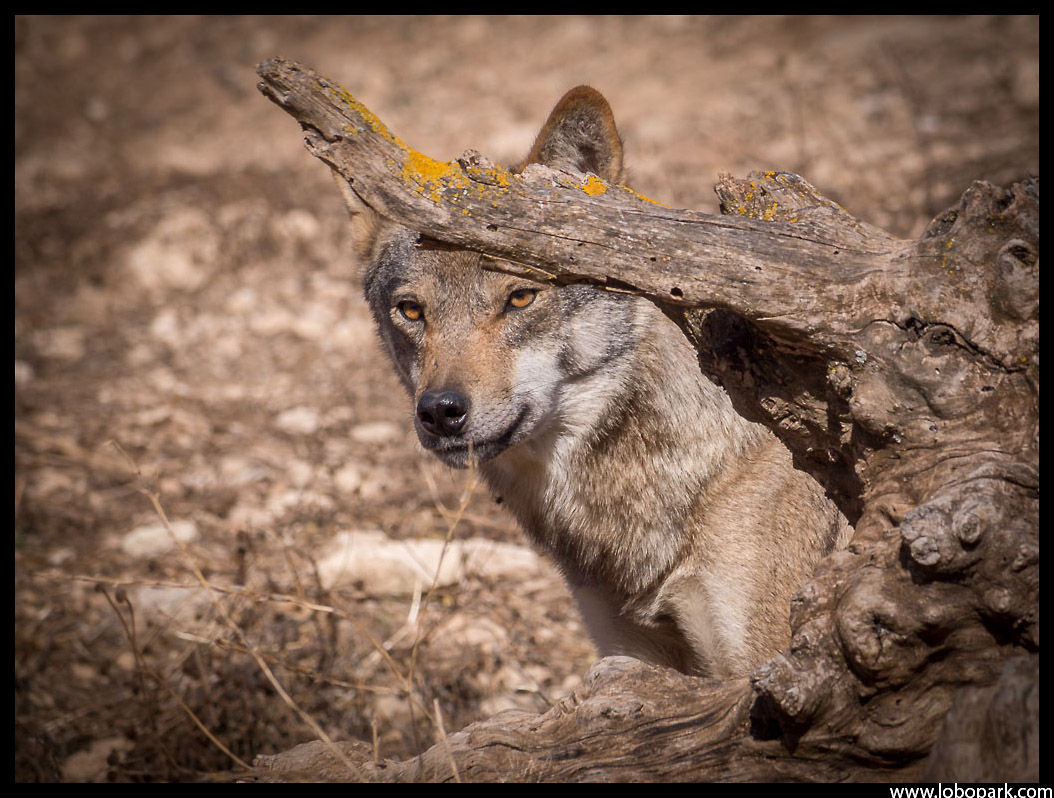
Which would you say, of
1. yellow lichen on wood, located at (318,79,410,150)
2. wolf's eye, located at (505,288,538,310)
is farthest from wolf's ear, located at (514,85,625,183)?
yellow lichen on wood, located at (318,79,410,150)

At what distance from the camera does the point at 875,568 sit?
7.12ft

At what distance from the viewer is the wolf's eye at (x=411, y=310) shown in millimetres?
3775

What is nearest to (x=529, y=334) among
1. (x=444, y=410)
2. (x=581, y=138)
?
(x=444, y=410)

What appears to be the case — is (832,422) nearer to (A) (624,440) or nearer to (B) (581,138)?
(A) (624,440)

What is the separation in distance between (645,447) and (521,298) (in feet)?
2.50

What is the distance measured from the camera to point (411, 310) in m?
3.81

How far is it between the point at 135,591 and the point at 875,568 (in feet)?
13.5

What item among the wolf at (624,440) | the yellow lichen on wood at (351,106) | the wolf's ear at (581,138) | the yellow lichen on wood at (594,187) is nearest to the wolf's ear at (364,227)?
the wolf at (624,440)

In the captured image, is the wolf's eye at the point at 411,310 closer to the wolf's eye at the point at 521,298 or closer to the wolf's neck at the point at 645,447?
the wolf's eye at the point at 521,298

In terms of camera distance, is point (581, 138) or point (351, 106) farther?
point (581, 138)
